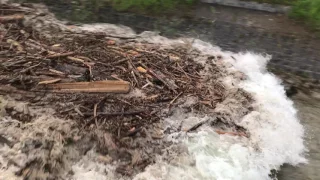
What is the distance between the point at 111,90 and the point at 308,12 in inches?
180

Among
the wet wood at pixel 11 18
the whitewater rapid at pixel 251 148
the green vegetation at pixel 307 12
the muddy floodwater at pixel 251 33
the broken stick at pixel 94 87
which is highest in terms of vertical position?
the green vegetation at pixel 307 12

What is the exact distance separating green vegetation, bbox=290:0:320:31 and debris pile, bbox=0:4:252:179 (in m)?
2.33

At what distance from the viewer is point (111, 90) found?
478 centimetres

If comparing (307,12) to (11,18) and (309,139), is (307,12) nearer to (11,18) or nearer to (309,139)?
(309,139)

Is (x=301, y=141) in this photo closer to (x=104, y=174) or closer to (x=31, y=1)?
(x=104, y=174)

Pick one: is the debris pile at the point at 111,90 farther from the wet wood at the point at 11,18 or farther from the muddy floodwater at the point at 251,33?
the muddy floodwater at the point at 251,33

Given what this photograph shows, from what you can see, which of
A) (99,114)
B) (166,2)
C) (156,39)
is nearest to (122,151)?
(99,114)

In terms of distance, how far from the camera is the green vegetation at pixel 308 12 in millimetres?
6873

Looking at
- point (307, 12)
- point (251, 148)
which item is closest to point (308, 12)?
point (307, 12)

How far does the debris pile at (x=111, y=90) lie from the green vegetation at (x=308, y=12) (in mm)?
2328

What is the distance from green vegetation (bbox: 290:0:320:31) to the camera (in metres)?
6.87

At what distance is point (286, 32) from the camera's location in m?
6.75

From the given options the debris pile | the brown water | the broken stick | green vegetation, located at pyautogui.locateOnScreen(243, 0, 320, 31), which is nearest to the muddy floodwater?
the brown water

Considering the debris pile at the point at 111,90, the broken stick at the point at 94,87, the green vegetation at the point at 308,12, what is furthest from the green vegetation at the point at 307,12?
the broken stick at the point at 94,87
